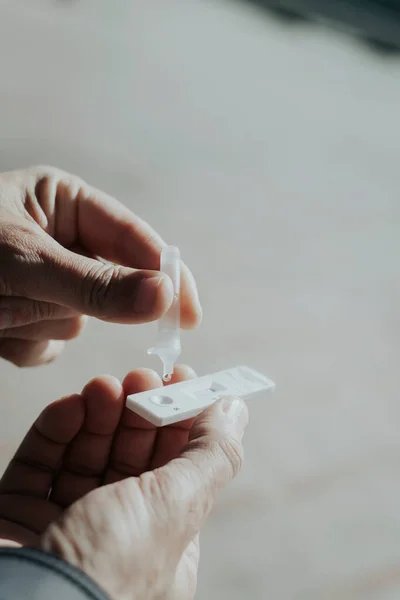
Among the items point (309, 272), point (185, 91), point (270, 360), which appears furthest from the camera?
point (185, 91)

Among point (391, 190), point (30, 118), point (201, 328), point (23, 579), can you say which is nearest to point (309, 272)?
point (201, 328)

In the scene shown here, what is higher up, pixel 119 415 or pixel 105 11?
pixel 105 11

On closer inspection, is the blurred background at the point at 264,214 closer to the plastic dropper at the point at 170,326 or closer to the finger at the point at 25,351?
the finger at the point at 25,351

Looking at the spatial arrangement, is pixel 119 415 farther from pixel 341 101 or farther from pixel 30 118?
pixel 341 101

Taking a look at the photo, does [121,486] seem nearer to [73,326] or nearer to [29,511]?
[29,511]

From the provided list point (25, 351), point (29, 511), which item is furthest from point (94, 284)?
point (25, 351)
